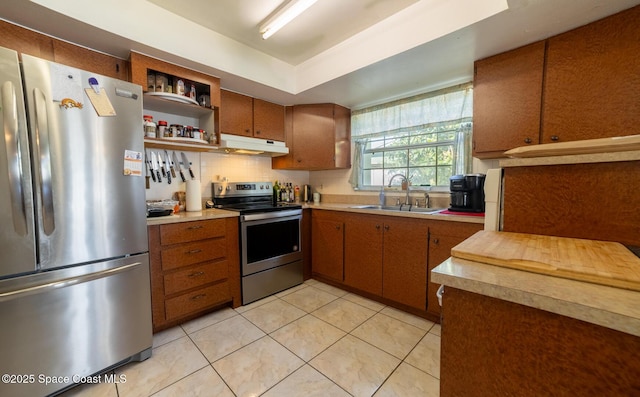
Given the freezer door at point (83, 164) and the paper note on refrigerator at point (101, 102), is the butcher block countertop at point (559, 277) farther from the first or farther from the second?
the paper note on refrigerator at point (101, 102)

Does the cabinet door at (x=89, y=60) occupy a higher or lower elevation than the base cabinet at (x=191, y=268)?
higher

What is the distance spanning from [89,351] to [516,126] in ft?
10.0

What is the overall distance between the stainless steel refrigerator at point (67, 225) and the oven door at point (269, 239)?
0.83 meters

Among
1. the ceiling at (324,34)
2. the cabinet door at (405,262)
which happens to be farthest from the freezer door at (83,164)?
the cabinet door at (405,262)

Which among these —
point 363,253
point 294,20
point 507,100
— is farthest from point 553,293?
point 294,20

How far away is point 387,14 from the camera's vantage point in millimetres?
1831

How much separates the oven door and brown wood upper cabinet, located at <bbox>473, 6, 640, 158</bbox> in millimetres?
1842

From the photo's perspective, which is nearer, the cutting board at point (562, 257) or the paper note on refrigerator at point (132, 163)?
the cutting board at point (562, 257)

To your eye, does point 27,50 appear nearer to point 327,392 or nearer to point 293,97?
point 293,97

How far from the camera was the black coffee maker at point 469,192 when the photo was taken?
198 centimetres

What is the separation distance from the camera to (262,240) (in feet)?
7.91

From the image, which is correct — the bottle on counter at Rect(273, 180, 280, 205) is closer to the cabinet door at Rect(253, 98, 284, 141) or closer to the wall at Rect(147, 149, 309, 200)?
the wall at Rect(147, 149, 309, 200)

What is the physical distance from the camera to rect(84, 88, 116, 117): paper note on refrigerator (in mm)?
1354

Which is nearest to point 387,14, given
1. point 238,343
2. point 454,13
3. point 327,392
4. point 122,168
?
point 454,13
